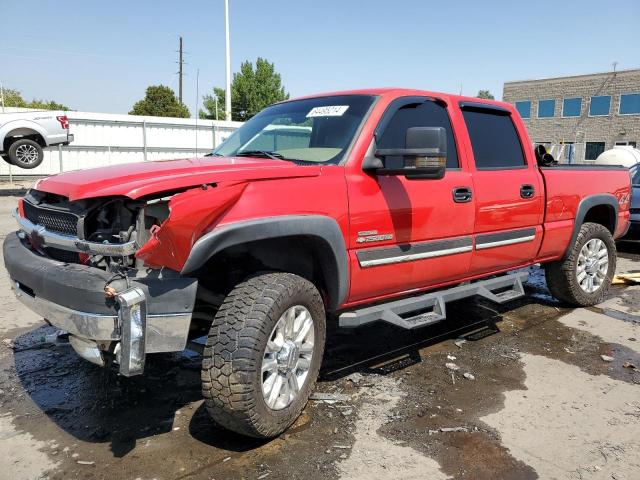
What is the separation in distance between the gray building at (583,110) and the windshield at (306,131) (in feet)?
119

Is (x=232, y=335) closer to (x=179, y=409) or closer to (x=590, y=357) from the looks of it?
(x=179, y=409)

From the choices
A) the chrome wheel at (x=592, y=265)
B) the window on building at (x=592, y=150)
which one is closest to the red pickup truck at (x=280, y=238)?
the chrome wheel at (x=592, y=265)

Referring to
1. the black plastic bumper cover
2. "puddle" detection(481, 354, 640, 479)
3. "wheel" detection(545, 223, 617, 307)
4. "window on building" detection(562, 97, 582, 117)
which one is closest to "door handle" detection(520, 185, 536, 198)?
"wheel" detection(545, 223, 617, 307)

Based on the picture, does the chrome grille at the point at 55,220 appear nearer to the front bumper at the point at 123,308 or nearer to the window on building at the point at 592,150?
the front bumper at the point at 123,308

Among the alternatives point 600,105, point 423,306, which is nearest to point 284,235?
point 423,306

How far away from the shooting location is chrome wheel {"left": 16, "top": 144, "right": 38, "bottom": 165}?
46.5 feet

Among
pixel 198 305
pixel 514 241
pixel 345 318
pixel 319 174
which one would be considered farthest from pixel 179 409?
pixel 514 241

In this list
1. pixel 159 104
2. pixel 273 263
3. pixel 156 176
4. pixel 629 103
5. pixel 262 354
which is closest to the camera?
pixel 156 176

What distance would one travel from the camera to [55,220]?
2.88 metres

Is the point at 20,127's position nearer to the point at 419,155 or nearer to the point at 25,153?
the point at 25,153

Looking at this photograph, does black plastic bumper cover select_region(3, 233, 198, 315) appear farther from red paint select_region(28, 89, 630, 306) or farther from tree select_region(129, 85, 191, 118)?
tree select_region(129, 85, 191, 118)

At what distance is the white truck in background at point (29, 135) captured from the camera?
14.0 metres

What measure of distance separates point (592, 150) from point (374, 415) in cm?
4298

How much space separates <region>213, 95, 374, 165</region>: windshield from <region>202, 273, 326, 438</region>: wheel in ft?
3.10
